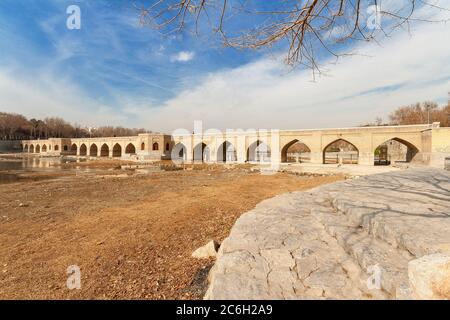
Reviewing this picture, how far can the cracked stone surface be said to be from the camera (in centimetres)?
182

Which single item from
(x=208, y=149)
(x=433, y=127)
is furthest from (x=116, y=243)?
(x=208, y=149)

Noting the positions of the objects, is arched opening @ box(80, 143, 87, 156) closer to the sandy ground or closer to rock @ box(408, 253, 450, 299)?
the sandy ground

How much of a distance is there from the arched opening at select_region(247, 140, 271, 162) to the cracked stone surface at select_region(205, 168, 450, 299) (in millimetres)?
29697

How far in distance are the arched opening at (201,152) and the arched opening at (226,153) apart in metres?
2.25

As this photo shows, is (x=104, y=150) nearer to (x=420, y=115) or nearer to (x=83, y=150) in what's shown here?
(x=83, y=150)

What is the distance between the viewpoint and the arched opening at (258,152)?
3350 cm

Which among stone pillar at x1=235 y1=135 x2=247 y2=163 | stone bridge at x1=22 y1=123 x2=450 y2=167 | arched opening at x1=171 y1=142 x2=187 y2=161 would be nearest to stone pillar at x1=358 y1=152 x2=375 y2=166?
stone bridge at x1=22 y1=123 x2=450 y2=167

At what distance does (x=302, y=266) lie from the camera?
2193mm

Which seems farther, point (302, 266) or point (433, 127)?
point (433, 127)

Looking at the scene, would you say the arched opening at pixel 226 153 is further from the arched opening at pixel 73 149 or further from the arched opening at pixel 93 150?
the arched opening at pixel 73 149
